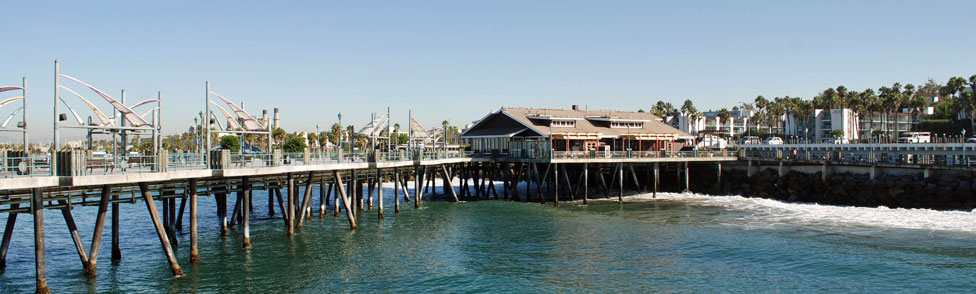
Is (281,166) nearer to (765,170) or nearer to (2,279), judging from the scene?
(2,279)

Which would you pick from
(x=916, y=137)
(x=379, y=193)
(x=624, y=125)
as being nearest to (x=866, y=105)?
(x=916, y=137)

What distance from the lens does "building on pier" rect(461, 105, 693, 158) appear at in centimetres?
5438

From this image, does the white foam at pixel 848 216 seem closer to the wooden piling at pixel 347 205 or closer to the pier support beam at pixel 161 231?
the wooden piling at pixel 347 205

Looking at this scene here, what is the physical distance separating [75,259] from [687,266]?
2410cm

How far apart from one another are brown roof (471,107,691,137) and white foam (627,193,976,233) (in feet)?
40.7

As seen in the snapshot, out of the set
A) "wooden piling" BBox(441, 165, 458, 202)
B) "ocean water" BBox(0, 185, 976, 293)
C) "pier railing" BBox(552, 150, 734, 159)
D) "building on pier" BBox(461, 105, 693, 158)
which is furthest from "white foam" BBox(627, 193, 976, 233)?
"wooden piling" BBox(441, 165, 458, 202)

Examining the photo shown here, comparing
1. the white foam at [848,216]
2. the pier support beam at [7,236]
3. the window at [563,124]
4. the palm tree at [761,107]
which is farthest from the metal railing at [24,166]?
the palm tree at [761,107]

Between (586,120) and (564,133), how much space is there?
858 centimetres

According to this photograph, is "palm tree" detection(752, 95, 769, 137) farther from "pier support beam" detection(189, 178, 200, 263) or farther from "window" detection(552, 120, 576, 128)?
"pier support beam" detection(189, 178, 200, 263)

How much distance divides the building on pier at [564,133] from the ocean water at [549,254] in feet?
40.9

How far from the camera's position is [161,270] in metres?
25.3

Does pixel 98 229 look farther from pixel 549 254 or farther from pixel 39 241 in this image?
pixel 549 254

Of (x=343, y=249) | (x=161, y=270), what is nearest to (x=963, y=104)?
(x=343, y=249)

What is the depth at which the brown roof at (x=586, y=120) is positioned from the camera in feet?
186
